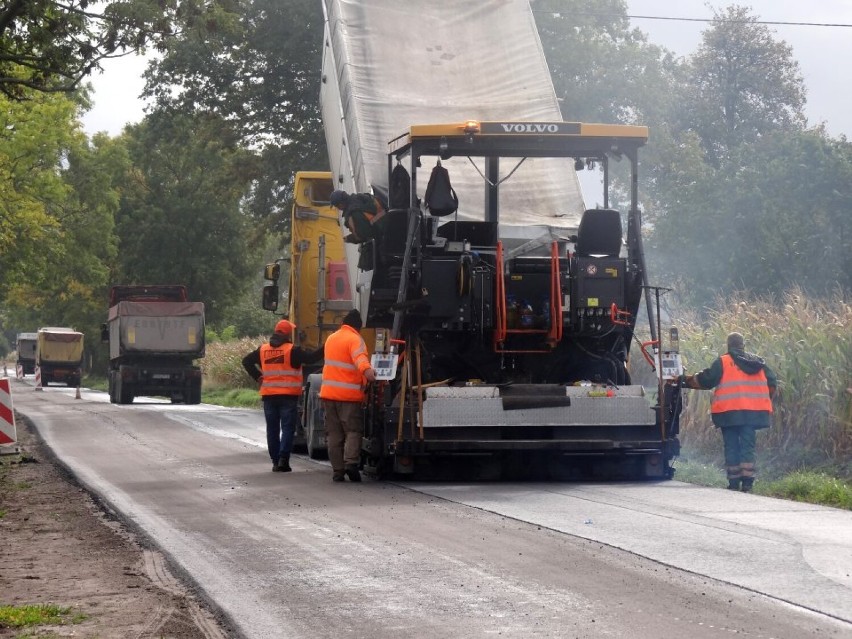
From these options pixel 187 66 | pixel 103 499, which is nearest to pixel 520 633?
pixel 103 499

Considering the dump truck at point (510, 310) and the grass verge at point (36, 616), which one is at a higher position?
the dump truck at point (510, 310)

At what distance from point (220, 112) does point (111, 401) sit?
34.6 feet

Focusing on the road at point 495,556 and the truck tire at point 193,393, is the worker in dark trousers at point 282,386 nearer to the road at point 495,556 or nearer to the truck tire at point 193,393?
the road at point 495,556

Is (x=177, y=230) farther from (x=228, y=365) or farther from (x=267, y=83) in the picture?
(x=267, y=83)

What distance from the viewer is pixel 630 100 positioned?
4256 cm

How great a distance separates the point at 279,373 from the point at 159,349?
2553 centimetres

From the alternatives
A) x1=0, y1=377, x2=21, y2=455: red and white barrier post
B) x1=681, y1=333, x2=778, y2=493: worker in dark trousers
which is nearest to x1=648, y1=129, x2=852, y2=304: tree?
Result: x1=681, y1=333, x2=778, y2=493: worker in dark trousers

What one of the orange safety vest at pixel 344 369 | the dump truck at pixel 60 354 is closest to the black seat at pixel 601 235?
the orange safety vest at pixel 344 369

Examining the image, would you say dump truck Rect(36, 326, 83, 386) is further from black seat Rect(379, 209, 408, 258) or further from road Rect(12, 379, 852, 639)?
black seat Rect(379, 209, 408, 258)

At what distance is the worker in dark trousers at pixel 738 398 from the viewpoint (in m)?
13.8

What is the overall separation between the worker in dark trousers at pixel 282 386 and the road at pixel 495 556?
73cm

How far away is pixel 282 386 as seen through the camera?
16.0 m

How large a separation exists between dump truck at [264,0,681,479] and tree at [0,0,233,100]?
331cm

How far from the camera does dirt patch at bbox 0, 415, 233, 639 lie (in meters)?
7.12
